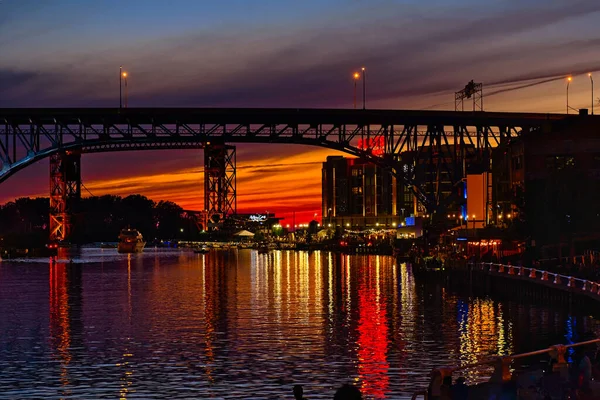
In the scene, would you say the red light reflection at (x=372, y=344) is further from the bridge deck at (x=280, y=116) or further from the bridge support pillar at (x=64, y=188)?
the bridge support pillar at (x=64, y=188)

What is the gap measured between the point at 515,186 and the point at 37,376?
2809 inches

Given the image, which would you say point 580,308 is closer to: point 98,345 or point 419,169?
point 98,345

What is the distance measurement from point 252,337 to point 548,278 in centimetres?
2411

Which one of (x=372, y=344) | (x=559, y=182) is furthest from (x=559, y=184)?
(x=372, y=344)

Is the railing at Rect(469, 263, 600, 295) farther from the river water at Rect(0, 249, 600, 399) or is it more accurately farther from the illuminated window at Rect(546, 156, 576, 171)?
the illuminated window at Rect(546, 156, 576, 171)

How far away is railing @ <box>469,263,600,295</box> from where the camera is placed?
61.0 metres

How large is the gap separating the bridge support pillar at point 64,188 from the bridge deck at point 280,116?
21.4 m

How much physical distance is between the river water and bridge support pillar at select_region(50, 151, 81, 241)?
5565cm

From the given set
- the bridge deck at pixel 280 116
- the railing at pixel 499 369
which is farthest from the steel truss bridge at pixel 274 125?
the railing at pixel 499 369

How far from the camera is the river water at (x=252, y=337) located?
4081 centimetres

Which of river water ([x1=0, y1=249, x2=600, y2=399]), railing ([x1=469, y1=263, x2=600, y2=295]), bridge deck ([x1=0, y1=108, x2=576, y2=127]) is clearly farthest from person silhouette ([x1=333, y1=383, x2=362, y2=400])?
bridge deck ([x1=0, y1=108, x2=576, y2=127])

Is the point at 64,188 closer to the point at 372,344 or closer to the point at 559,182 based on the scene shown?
the point at 559,182

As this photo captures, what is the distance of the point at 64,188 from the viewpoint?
6348 inches

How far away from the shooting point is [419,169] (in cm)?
13375
